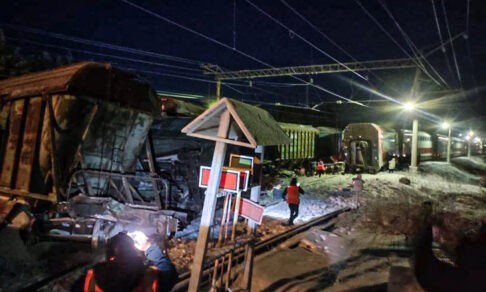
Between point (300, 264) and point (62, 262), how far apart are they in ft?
14.7

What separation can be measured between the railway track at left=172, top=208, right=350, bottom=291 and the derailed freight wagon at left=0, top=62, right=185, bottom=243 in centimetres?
205

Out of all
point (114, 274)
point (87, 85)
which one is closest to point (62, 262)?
point (87, 85)

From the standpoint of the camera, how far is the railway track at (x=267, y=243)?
5145 mm

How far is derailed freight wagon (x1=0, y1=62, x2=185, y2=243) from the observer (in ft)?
17.3

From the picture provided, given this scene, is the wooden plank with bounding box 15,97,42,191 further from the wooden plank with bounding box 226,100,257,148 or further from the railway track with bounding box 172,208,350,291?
the wooden plank with bounding box 226,100,257,148

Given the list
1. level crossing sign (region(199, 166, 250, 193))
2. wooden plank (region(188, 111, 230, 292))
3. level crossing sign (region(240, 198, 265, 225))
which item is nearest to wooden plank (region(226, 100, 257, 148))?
wooden plank (region(188, 111, 230, 292))

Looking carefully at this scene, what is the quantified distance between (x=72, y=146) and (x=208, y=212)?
308cm

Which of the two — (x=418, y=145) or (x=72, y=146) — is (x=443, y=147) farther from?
(x=72, y=146)

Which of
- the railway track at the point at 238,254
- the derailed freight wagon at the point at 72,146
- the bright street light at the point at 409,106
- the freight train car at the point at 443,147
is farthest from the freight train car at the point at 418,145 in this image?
the derailed freight wagon at the point at 72,146

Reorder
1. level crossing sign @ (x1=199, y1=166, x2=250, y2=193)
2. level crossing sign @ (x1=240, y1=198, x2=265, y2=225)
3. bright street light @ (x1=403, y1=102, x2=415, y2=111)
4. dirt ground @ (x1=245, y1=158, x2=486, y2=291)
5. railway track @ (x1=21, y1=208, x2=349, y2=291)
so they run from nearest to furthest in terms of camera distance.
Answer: level crossing sign @ (x1=199, y1=166, x2=250, y2=193), level crossing sign @ (x1=240, y1=198, x2=265, y2=225), railway track @ (x1=21, y1=208, x2=349, y2=291), dirt ground @ (x1=245, y1=158, x2=486, y2=291), bright street light @ (x1=403, y1=102, x2=415, y2=111)

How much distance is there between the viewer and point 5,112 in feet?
19.2

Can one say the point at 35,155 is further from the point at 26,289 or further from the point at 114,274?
the point at 114,274

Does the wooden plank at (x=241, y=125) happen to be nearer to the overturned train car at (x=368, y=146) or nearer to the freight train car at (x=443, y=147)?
the overturned train car at (x=368, y=146)

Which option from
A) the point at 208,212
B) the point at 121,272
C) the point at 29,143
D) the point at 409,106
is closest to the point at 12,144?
the point at 29,143
